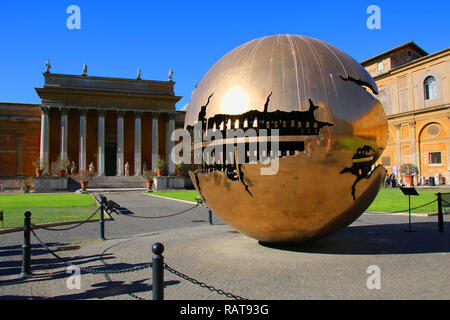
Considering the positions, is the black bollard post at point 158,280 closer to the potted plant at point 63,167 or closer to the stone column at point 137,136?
the potted plant at point 63,167

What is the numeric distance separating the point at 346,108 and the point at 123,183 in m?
41.9

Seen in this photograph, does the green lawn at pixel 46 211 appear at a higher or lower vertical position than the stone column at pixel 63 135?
lower

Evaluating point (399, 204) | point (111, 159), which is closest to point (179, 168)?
point (111, 159)

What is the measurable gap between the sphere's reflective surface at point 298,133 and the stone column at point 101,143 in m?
43.5

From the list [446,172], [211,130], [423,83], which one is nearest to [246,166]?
[211,130]

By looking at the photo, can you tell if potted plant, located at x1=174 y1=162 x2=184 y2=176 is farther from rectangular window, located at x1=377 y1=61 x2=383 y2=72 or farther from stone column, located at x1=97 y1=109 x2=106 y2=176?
rectangular window, located at x1=377 y1=61 x2=383 y2=72

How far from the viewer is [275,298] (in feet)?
14.3

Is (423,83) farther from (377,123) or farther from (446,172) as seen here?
(377,123)

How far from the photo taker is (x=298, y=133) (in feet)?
18.4

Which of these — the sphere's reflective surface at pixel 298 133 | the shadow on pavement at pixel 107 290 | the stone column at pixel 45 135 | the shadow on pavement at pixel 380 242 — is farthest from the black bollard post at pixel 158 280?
the stone column at pixel 45 135

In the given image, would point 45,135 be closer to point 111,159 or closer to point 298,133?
point 111,159

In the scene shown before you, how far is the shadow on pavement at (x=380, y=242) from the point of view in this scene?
22.8 feet

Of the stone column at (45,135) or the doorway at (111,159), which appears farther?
the doorway at (111,159)

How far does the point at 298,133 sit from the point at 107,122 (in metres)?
49.9
